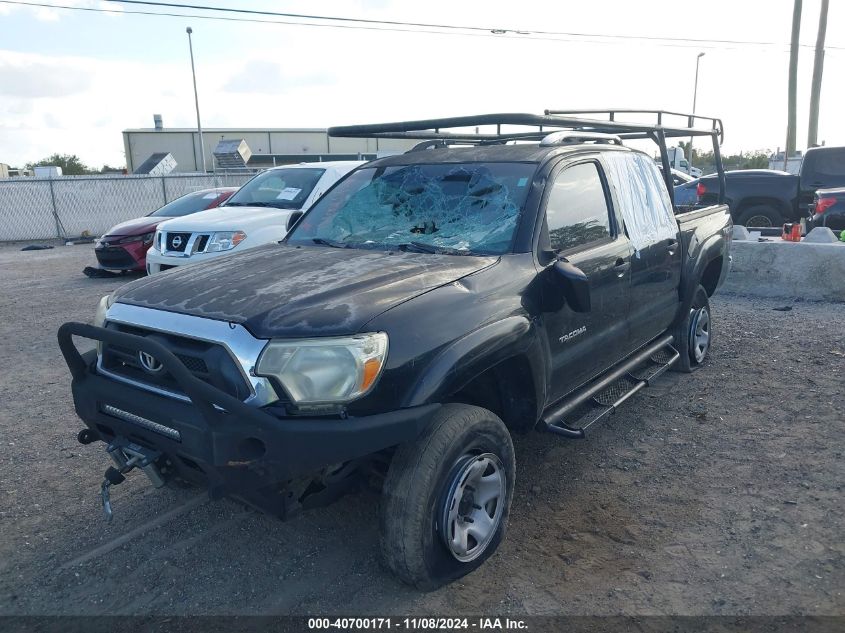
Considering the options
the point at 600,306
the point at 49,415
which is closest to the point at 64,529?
the point at 49,415

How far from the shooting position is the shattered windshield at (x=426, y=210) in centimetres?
369

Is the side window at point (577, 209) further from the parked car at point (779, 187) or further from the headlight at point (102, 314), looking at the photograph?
the parked car at point (779, 187)

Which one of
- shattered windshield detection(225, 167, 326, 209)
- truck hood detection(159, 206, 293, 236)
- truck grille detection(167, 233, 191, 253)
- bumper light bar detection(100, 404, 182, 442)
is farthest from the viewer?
shattered windshield detection(225, 167, 326, 209)

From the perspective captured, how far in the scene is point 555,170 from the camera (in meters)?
3.87

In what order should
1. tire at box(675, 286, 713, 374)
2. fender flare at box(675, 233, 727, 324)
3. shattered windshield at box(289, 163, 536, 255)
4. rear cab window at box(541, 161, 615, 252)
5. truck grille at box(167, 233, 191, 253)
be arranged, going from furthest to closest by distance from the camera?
truck grille at box(167, 233, 191, 253) → tire at box(675, 286, 713, 374) → fender flare at box(675, 233, 727, 324) → rear cab window at box(541, 161, 615, 252) → shattered windshield at box(289, 163, 536, 255)

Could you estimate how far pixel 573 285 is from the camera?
3.32m

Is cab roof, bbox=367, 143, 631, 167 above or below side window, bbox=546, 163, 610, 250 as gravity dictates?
above

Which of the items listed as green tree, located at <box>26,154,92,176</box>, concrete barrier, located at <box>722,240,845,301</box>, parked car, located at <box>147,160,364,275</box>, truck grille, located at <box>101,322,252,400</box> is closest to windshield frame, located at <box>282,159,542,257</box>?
truck grille, located at <box>101,322,252,400</box>

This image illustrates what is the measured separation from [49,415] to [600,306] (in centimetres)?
410

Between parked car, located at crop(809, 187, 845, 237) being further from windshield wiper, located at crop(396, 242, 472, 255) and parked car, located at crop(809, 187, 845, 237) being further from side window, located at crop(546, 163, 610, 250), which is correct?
windshield wiper, located at crop(396, 242, 472, 255)

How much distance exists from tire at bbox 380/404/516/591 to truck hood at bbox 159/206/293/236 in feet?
18.4

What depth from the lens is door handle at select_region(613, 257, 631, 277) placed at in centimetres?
418

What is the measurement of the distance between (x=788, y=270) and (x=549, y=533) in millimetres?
6897

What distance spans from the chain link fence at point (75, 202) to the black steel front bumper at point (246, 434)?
1934 cm
